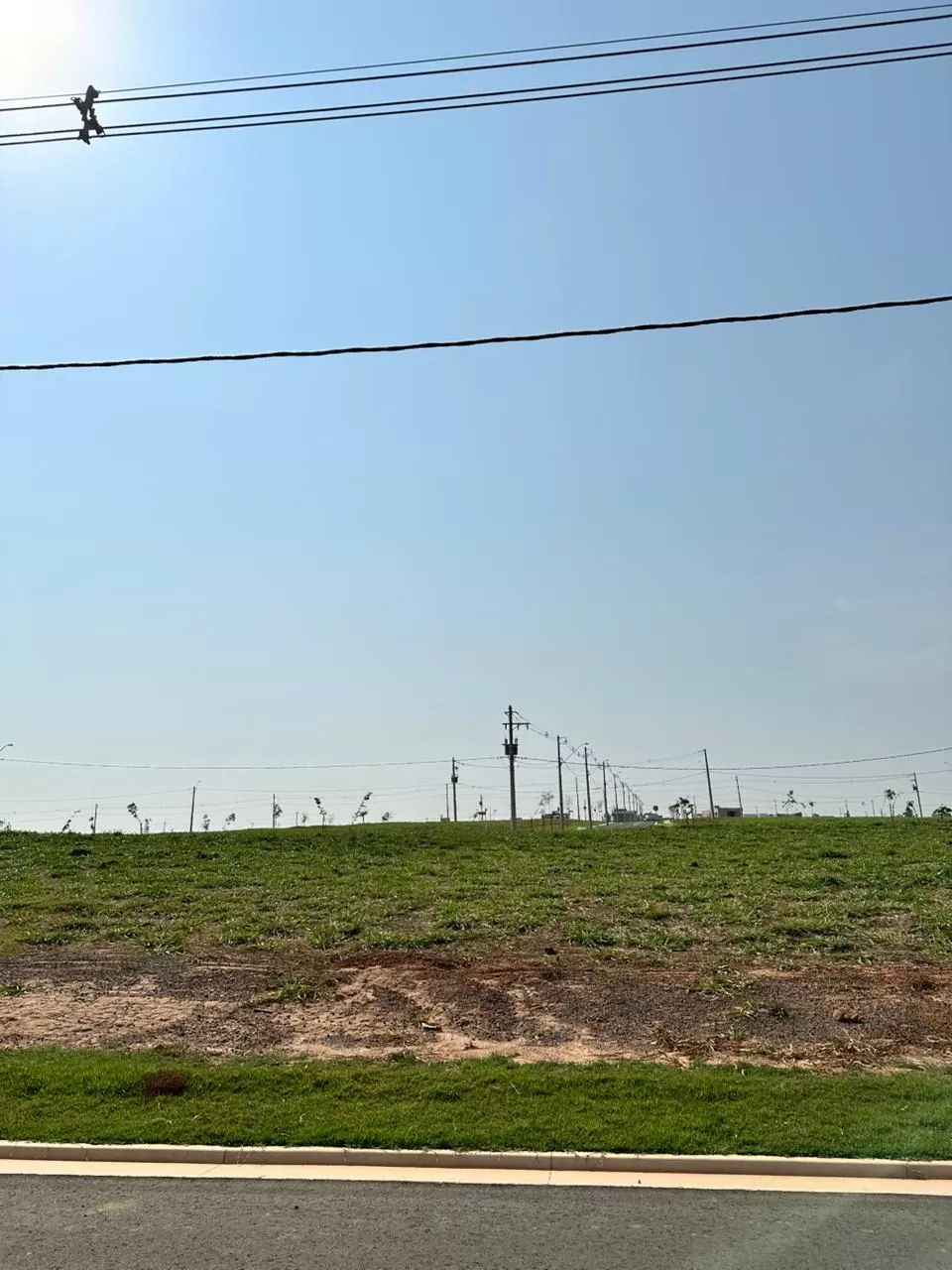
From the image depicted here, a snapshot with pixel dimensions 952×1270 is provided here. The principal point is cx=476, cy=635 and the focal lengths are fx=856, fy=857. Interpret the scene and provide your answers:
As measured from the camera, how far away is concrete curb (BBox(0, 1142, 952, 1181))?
7562mm

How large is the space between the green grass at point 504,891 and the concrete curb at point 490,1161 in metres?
8.63

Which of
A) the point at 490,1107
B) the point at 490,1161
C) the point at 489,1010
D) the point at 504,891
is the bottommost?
the point at 490,1161

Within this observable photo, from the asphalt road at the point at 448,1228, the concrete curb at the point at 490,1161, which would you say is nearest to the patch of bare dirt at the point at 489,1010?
the concrete curb at the point at 490,1161

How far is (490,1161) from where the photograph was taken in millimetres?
7949

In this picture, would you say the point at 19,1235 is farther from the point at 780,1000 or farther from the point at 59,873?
the point at 59,873

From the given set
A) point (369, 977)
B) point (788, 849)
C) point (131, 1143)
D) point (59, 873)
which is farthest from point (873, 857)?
point (59, 873)

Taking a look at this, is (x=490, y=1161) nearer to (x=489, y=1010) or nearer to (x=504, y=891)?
(x=489, y=1010)

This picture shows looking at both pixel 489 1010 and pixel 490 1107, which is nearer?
pixel 490 1107

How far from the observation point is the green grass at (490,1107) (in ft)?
27.1

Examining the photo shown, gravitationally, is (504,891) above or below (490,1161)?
above

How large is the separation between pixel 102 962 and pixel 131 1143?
9.32 m

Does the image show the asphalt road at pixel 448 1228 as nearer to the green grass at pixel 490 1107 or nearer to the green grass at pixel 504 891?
the green grass at pixel 490 1107

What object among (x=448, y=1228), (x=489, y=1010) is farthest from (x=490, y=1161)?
(x=489, y=1010)

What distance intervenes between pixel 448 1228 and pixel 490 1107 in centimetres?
280
